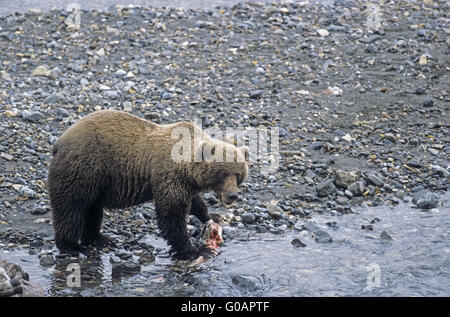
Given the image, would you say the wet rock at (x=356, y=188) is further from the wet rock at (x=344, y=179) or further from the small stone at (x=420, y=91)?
the small stone at (x=420, y=91)

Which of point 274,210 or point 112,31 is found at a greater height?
point 112,31

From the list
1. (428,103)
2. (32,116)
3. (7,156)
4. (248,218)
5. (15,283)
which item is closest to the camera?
(15,283)

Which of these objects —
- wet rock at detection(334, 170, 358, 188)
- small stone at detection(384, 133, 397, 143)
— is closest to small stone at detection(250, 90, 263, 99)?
small stone at detection(384, 133, 397, 143)

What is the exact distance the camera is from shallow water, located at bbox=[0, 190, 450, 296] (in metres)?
7.42

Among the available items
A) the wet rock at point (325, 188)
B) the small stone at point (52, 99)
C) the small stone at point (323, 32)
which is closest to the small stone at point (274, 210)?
the wet rock at point (325, 188)

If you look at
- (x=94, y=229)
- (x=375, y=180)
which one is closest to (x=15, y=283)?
(x=94, y=229)

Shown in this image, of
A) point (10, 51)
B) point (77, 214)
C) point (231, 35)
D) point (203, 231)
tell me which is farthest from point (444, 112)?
point (10, 51)

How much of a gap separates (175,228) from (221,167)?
86 centimetres

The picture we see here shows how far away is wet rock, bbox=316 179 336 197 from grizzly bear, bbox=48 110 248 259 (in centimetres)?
181

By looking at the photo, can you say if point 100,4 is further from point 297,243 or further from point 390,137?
point 297,243

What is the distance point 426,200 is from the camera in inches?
378

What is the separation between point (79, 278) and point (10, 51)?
6.97m

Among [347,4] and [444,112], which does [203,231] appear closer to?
[444,112]

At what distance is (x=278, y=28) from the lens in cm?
1428
